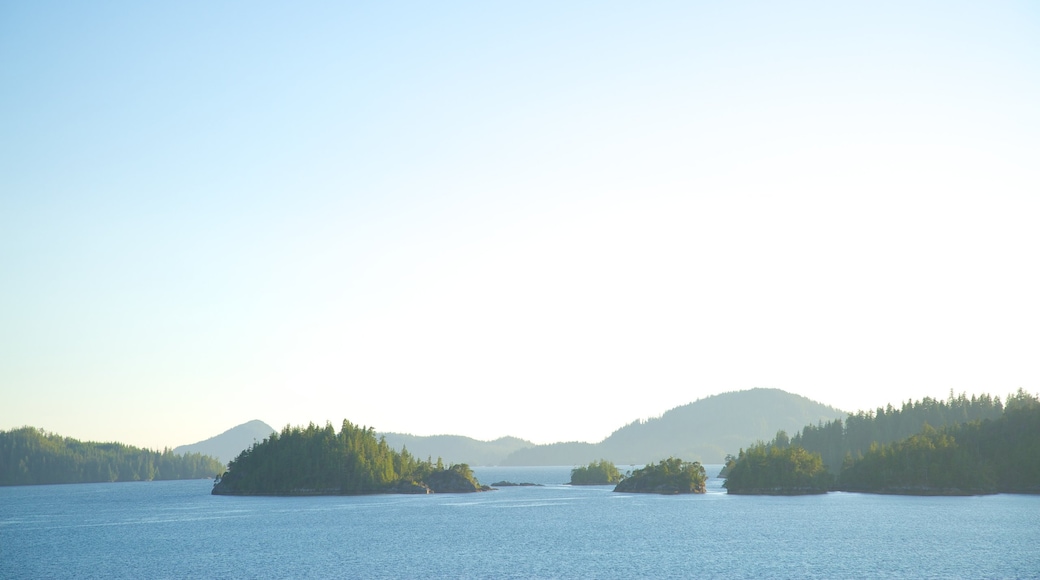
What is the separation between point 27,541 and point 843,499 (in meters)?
160

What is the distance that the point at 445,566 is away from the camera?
97000mm

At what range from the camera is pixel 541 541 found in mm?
120312

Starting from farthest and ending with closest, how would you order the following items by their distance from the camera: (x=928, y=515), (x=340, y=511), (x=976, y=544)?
(x=340, y=511), (x=928, y=515), (x=976, y=544)

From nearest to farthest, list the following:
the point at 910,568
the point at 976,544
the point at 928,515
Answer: the point at 910,568 → the point at 976,544 → the point at 928,515

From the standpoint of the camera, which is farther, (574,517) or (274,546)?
(574,517)

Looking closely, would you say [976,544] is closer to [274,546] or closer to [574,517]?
[574,517]

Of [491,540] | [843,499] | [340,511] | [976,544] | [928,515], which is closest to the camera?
[976,544]

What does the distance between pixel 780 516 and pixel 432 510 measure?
70402 mm

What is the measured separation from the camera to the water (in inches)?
3691

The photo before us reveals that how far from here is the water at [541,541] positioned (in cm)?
9375

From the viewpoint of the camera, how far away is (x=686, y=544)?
11456 centimetres

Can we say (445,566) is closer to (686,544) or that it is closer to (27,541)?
(686,544)

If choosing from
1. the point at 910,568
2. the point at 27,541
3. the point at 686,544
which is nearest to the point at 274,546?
the point at 27,541

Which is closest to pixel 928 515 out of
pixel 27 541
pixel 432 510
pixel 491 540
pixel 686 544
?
pixel 686 544
